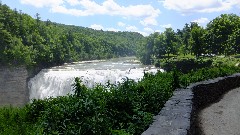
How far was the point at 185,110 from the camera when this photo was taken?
23.4 ft

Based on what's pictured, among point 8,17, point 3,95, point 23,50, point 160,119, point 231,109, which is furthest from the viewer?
point 8,17

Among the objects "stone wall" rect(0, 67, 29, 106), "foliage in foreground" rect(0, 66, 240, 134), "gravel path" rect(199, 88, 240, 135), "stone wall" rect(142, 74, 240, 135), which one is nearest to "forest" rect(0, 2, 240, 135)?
"foliage in foreground" rect(0, 66, 240, 134)

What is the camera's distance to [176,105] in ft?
25.3

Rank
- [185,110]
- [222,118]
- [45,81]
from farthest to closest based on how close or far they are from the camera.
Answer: [45,81] → [222,118] → [185,110]

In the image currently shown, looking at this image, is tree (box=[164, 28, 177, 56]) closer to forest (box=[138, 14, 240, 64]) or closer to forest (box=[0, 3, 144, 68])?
forest (box=[138, 14, 240, 64])

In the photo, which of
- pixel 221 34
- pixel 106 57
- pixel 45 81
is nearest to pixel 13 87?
pixel 45 81

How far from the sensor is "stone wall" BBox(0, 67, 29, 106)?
45031 mm

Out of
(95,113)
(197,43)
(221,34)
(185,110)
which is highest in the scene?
(221,34)

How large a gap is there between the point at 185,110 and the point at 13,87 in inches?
1714

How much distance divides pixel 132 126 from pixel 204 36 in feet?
212

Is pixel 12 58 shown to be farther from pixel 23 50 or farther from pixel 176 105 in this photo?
pixel 176 105

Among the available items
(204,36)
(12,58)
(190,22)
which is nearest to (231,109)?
(12,58)

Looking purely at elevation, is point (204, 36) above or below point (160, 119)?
above

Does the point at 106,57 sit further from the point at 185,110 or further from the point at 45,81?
the point at 185,110
